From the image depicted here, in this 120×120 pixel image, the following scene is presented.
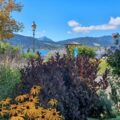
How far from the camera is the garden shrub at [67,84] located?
272 inches

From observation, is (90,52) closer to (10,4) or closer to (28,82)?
(10,4)

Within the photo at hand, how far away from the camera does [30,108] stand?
233 inches

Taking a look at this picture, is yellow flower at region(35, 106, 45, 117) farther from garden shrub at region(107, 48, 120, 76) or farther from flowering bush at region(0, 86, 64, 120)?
garden shrub at region(107, 48, 120, 76)

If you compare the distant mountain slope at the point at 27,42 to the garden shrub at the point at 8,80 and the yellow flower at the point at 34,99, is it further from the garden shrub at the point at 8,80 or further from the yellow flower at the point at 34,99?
the yellow flower at the point at 34,99

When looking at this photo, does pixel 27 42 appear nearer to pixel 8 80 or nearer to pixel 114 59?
pixel 114 59

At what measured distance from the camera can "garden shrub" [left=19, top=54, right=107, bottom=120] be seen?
6.91 m

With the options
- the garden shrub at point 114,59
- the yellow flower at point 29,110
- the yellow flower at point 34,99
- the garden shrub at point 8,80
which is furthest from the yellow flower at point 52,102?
the garden shrub at point 114,59

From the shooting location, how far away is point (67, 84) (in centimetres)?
768

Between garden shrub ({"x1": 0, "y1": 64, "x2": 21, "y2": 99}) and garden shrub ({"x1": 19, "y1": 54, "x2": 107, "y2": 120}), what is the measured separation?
574mm

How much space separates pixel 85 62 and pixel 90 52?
22562mm

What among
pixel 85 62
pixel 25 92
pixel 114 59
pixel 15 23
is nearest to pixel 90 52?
pixel 15 23

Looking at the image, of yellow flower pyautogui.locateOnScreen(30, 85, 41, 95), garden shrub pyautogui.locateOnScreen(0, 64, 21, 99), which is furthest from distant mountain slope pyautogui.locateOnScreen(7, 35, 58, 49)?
yellow flower pyautogui.locateOnScreen(30, 85, 41, 95)

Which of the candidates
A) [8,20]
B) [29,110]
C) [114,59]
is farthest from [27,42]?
[29,110]

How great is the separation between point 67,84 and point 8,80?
1988 millimetres
